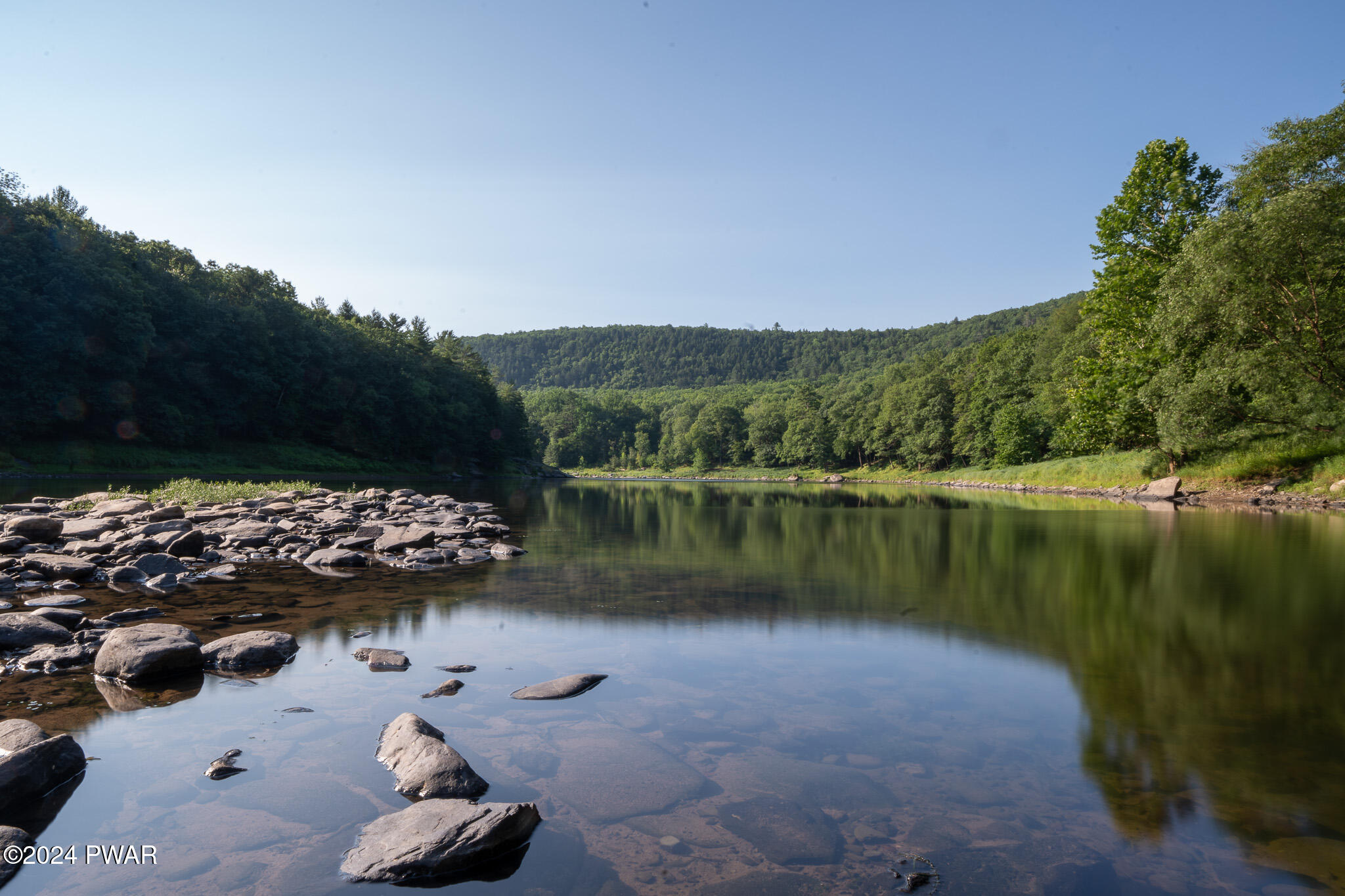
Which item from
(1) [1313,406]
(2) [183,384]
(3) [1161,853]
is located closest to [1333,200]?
(1) [1313,406]

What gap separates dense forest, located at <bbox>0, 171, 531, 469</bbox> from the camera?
40.3 m

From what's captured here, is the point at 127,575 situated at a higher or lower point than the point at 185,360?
lower

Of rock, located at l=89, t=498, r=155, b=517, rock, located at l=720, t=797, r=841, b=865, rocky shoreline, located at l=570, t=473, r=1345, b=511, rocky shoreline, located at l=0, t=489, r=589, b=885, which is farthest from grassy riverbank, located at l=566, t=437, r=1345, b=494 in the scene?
rock, located at l=89, t=498, r=155, b=517

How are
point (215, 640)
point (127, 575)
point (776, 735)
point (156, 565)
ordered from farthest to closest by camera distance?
point (156, 565) < point (127, 575) < point (215, 640) < point (776, 735)

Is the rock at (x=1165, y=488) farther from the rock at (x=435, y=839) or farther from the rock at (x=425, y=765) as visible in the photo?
the rock at (x=435, y=839)

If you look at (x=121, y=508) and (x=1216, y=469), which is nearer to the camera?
(x=121, y=508)

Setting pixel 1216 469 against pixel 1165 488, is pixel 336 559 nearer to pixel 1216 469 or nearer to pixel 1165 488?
pixel 1165 488

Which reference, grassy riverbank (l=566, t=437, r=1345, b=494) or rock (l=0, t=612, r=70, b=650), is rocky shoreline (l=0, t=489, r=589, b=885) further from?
grassy riverbank (l=566, t=437, r=1345, b=494)

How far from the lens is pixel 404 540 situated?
603 inches

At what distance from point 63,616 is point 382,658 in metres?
4.19

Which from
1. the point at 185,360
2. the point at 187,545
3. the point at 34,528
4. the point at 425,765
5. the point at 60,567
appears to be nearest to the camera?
the point at 425,765

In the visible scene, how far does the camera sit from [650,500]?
43.9 metres

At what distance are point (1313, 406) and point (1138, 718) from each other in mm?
31483

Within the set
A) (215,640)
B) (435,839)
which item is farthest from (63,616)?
(435,839)
